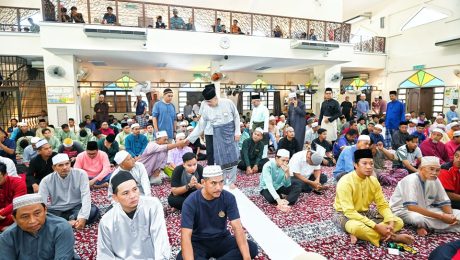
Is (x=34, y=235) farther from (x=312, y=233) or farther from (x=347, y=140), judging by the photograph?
(x=347, y=140)

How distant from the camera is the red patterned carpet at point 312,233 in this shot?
2312 mm

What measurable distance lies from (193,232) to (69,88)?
725cm

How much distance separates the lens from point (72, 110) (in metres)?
7.71

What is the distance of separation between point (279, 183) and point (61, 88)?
6.92 metres

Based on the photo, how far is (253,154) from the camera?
16.7 feet

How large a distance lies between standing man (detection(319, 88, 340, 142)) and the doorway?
7.30m

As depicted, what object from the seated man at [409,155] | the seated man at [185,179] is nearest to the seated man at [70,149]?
the seated man at [185,179]

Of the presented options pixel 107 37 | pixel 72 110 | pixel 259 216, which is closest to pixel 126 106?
pixel 72 110

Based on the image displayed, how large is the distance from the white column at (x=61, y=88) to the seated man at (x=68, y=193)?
560 cm

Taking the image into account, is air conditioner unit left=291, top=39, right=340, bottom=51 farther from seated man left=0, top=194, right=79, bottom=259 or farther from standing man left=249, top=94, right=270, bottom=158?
seated man left=0, top=194, right=79, bottom=259

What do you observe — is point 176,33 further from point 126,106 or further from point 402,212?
point 402,212

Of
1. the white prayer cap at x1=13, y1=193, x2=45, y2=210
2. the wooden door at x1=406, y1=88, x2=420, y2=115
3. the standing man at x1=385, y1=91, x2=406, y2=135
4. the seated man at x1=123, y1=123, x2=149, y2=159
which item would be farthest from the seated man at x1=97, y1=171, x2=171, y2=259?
the wooden door at x1=406, y1=88, x2=420, y2=115

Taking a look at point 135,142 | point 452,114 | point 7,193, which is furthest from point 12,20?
point 452,114

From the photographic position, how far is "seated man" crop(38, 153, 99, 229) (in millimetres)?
2748
